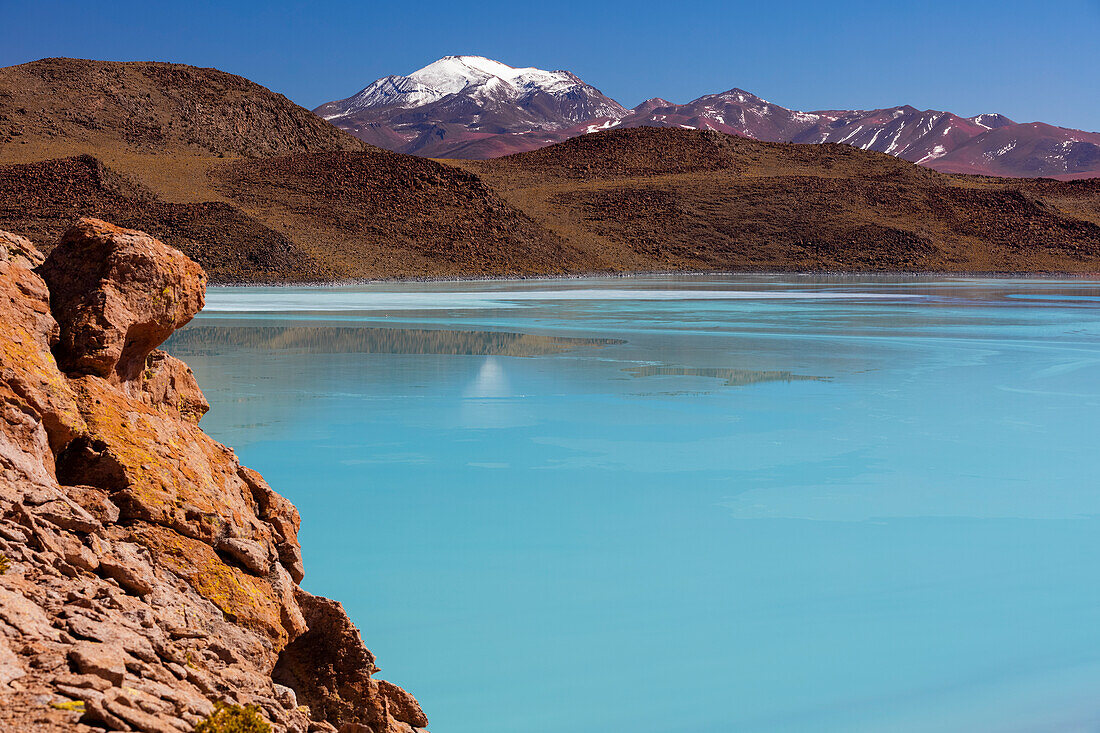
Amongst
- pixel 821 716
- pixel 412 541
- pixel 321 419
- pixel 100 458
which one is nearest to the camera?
pixel 100 458

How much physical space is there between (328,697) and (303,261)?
3937 centimetres

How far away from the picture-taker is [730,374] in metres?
13.3

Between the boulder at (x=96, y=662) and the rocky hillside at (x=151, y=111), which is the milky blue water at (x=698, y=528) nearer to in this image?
the boulder at (x=96, y=662)

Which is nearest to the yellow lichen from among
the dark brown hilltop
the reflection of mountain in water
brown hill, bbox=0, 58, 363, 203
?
the reflection of mountain in water

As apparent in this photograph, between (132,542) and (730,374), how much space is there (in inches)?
420

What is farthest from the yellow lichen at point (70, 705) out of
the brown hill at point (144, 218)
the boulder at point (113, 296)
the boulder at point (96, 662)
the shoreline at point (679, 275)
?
the brown hill at point (144, 218)

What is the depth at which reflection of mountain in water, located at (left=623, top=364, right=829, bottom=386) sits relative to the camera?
12727 millimetres

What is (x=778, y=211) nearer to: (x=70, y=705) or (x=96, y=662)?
(x=96, y=662)

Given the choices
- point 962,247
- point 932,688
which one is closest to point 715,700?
point 932,688

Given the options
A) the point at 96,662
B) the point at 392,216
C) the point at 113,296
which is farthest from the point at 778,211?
the point at 96,662

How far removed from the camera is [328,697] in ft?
11.3

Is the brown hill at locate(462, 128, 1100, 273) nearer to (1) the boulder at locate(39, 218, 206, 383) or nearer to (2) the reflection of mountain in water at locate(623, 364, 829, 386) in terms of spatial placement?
(2) the reflection of mountain in water at locate(623, 364, 829, 386)

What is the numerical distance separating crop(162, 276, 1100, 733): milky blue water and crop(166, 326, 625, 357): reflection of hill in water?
0.67m

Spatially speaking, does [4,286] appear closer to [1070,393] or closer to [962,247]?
[1070,393]
